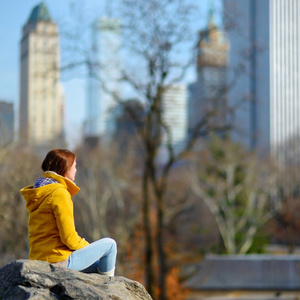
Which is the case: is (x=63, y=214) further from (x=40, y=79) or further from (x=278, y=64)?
(x=278, y=64)

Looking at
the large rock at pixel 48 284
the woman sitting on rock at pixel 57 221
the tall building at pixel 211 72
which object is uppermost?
the tall building at pixel 211 72

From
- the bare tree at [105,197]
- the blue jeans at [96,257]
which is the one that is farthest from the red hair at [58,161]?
the bare tree at [105,197]

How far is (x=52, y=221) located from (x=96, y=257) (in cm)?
42

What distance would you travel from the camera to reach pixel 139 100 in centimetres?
1692

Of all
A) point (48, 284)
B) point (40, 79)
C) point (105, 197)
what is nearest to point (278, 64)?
point (105, 197)

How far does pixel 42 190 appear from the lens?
13.0 ft

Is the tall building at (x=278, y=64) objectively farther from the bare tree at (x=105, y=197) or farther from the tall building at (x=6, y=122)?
the tall building at (x=6, y=122)

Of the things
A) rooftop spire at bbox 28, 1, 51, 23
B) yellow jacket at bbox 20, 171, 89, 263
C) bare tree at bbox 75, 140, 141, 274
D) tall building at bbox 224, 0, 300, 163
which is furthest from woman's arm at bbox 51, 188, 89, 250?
tall building at bbox 224, 0, 300, 163

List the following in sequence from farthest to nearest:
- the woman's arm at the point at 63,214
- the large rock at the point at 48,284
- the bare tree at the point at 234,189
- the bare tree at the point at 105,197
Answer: the bare tree at the point at 234,189, the bare tree at the point at 105,197, the woman's arm at the point at 63,214, the large rock at the point at 48,284

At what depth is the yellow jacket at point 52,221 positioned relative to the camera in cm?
392

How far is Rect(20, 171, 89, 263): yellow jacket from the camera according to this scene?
3.92 meters

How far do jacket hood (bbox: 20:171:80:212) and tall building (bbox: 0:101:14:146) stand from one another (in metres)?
15.9

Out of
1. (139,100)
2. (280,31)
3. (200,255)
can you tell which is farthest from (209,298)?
(280,31)

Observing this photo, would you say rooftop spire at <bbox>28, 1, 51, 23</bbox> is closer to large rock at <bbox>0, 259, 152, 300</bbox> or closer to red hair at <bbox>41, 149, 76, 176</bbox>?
red hair at <bbox>41, 149, 76, 176</bbox>
